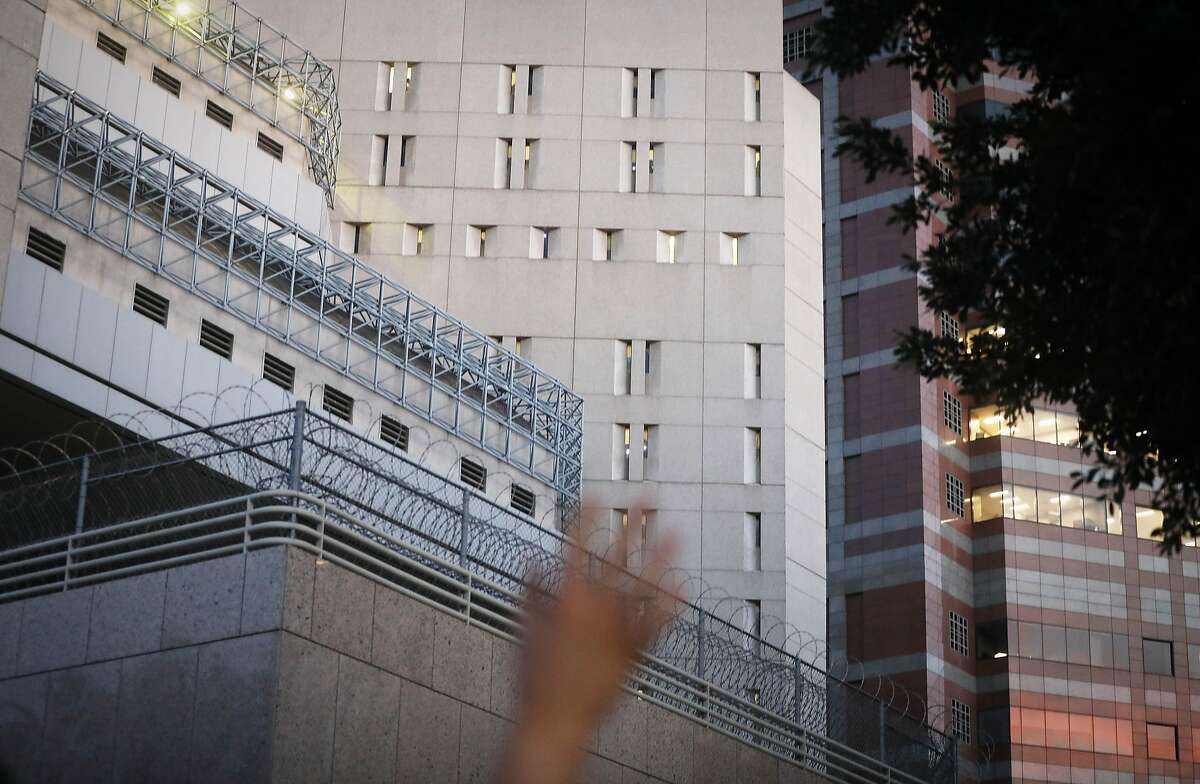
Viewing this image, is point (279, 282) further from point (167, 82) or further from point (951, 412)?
point (951, 412)

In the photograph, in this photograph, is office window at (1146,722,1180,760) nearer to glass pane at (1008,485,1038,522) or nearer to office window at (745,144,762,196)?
glass pane at (1008,485,1038,522)

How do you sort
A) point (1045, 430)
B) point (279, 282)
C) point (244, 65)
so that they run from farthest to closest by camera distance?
point (1045, 430) → point (244, 65) → point (279, 282)

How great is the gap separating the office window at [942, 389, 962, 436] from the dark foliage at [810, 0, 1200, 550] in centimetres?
6159

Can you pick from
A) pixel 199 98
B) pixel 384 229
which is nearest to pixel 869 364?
pixel 384 229

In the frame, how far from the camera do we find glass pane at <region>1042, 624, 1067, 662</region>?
7288 cm

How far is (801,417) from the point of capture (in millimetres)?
53875

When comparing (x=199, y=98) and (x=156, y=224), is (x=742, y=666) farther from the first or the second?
(x=199, y=98)

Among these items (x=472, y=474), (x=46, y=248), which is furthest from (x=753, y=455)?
(x=46, y=248)

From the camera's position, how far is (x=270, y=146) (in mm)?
47625

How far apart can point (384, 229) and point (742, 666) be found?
30.4 meters

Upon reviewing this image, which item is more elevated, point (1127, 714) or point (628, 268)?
point (628, 268)

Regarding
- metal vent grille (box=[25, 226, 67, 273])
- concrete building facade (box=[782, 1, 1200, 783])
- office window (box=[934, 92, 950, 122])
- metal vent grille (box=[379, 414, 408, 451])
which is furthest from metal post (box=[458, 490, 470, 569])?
office window (box=[934, 92, 950, 122])

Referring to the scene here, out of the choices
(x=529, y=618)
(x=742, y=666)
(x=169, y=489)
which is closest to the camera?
(x=169, y=489)

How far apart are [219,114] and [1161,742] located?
159ft
